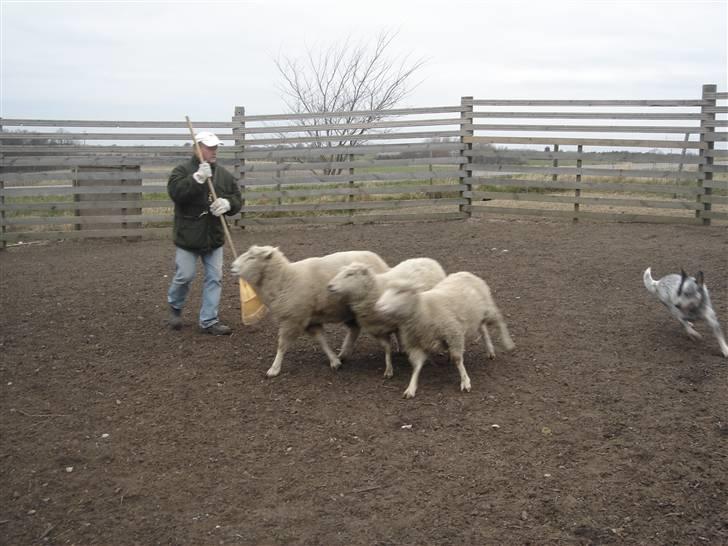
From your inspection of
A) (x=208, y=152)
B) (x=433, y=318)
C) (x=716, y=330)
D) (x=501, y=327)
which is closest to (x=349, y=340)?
(x=433, y=318)

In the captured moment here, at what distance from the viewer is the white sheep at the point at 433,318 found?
541cm

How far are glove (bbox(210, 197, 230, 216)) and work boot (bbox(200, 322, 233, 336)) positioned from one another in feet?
3.83

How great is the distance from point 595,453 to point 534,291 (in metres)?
4.00

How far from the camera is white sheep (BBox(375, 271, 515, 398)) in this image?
17.7 ft

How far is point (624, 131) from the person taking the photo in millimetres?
13016

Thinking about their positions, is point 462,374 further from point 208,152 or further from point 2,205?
point 2,205

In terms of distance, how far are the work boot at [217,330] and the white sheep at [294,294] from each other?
1072 millimetres

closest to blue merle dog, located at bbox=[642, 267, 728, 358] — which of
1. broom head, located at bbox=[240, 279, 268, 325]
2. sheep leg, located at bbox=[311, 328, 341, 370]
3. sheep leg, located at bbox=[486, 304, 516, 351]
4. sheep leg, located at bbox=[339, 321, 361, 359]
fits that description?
sheep leg, located at bbox=[486, 304, 516, 351]

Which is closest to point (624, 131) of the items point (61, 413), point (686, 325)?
point (686, 325)

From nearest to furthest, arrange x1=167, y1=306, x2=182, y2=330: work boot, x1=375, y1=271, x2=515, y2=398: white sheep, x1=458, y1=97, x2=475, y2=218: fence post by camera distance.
→ x1=375, y1=271, x2=515, y2=398: white sheep → x1=167, y1=306, x2=182, y2=330: work boot → x1=458, y1=97, x2=475, y2=218: fence post

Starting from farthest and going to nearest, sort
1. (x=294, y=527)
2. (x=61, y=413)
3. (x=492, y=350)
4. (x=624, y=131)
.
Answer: (x=624, y=131), (x=492, y=350), (x=61, y=413), (x=294, y=527)

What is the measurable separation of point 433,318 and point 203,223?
2799 mm

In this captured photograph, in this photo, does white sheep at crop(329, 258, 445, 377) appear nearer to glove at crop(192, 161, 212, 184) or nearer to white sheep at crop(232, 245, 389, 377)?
white sheep at crop(232, 245, 389, 377)

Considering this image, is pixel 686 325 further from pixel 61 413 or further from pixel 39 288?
pixel 39 288
